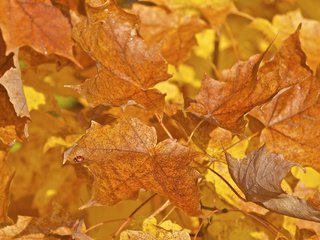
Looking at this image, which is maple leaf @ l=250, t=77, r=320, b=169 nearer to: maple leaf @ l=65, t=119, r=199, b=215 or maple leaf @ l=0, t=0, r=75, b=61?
maple leaf @ l=65, t=119, r=199, b=215

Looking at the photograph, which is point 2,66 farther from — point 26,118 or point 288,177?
point 288,177

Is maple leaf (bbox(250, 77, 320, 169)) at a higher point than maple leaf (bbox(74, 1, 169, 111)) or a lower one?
lower

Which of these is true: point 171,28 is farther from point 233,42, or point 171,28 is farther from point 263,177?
point 263,177

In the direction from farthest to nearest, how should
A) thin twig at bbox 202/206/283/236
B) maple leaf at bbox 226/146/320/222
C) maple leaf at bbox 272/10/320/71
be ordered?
maple leaf at bbox 272/10/320/71
thin twig at bbox 202/206/283/236
maple leaf at bbox 226/146/320/222

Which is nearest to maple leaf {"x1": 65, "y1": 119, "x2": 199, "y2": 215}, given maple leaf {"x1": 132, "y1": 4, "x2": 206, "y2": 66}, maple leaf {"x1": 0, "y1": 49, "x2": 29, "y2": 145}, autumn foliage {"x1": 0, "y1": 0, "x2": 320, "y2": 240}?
autumn foliage {"x1": 0, "y1": 0, "x2": 320, "y2": 240}

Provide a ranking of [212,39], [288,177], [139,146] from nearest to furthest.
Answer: [139,146], [288,177], [212,39]

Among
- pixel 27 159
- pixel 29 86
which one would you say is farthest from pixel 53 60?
pixel 27 159
